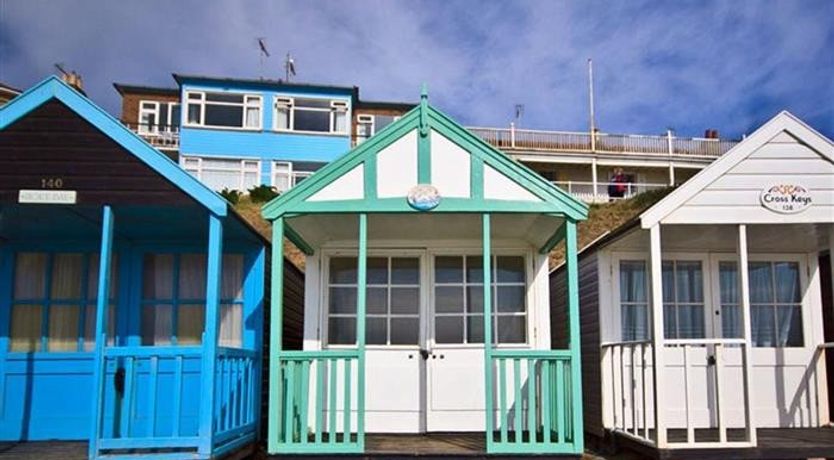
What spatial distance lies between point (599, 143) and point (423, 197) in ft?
88.7

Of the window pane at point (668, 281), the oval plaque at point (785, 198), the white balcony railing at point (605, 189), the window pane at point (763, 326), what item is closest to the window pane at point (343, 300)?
the window pane at point (668, 281)

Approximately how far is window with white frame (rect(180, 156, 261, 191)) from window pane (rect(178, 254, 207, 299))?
18.4m

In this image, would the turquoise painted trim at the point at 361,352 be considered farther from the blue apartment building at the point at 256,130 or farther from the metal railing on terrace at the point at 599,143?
the metal railing on terrace at the point at 599,143

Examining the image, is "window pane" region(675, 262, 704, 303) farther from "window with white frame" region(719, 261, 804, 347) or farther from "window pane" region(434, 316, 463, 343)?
"window pane" region(434, 316, 463, 343)

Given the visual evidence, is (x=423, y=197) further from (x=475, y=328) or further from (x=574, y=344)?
(x=475, y=328)

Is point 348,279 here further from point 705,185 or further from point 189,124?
point 189,124

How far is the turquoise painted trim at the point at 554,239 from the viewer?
704cm

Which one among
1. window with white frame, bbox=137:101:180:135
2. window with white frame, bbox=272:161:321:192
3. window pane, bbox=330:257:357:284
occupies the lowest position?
window pane, bbox=330:257:357:284

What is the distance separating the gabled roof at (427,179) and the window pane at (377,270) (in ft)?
5.67

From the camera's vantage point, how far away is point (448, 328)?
8156mm

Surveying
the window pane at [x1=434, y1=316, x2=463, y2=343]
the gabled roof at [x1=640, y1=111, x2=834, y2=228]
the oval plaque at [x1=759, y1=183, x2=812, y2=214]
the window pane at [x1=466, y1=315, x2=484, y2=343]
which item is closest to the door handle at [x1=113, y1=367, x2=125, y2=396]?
the window pane at [x1=434, y1=316, x2=463, y2=343]

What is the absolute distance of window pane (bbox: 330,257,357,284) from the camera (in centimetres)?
819

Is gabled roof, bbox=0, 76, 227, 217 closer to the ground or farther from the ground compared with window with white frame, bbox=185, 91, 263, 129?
closer to the ground

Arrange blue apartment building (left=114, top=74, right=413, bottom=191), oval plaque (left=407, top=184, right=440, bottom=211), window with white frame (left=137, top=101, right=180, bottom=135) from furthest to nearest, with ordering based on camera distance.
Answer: window with white frame (left=137, top=101, right=180, bottom=135) < blue apartment building (left=114, top=74, right=413, bottom=191) < oval plaque (left=407, top=184, right=440, bottom=211)
